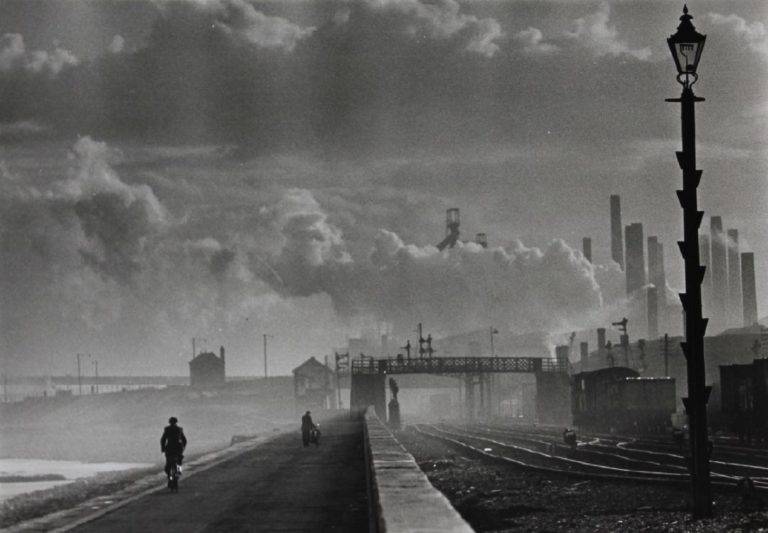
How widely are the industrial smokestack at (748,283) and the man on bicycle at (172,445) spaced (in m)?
140

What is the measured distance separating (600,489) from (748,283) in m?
137

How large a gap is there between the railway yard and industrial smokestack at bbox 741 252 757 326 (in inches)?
4487

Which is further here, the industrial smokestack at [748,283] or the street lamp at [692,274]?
the industrial smokestack at [748,283]

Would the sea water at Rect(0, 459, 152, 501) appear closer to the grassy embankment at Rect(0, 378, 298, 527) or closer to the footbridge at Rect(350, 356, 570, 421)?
the grassy embankment at Rect(0, 378, 298, 527)

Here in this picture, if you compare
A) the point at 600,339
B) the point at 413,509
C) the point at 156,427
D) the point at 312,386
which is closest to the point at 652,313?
the point at 600,339

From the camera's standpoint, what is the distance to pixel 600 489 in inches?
1072

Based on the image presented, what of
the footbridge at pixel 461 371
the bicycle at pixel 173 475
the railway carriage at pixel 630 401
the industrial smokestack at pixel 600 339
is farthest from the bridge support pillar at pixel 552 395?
the bicycle at pixel 173 475

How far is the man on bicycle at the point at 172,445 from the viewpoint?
23.4m

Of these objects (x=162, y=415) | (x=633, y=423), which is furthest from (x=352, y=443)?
(x=162, y=415)

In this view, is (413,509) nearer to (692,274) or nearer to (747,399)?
(692,274)

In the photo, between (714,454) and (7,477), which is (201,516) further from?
(7,477)

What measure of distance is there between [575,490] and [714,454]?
538 inches

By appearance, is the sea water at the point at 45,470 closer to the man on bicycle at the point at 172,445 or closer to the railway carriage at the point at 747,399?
the railway carriage at the point at 747,399

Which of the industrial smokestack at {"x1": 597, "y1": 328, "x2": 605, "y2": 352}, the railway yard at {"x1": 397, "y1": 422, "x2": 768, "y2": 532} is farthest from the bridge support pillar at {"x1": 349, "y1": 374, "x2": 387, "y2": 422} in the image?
the railway yard at {"x1": 397, "y1": 422, "x2": 768, "y2": 532}
